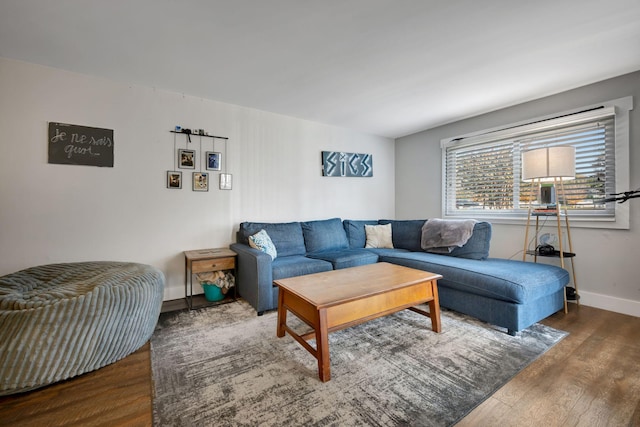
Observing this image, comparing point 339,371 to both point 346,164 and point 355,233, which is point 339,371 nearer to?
point 355,233

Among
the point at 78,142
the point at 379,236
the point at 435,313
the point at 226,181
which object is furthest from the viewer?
the point at 379,236

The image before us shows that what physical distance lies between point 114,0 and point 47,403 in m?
2.37

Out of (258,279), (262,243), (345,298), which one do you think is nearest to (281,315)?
(258,279)

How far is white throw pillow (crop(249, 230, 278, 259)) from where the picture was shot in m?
2.99

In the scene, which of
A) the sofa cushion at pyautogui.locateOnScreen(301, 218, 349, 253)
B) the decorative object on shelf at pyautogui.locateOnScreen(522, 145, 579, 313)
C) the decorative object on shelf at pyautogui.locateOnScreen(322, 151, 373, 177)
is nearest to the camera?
the decorative object on shelf at pyautogui.locateOnScreen(522, 145, 579, 313)

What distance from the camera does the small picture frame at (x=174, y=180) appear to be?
304 centimetres

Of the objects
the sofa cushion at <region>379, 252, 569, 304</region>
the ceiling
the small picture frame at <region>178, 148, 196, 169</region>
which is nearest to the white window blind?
the ceiling

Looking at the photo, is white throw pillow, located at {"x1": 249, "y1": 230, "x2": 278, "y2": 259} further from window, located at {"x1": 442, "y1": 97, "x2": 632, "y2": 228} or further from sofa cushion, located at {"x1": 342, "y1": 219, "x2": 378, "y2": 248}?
window, located at {"x1": 442, "y1": 97, "x2": 632, "y2": 228}

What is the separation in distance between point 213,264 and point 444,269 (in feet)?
7.83

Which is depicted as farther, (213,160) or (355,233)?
(355,233)

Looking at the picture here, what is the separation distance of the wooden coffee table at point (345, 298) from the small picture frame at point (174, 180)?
184 centimetres

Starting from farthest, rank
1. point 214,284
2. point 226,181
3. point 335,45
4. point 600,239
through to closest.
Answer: point 226,181 → point 214,284 → point 600,239 → point 335,45

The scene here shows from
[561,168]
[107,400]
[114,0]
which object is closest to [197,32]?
[114,0]

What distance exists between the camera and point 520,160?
341cm
